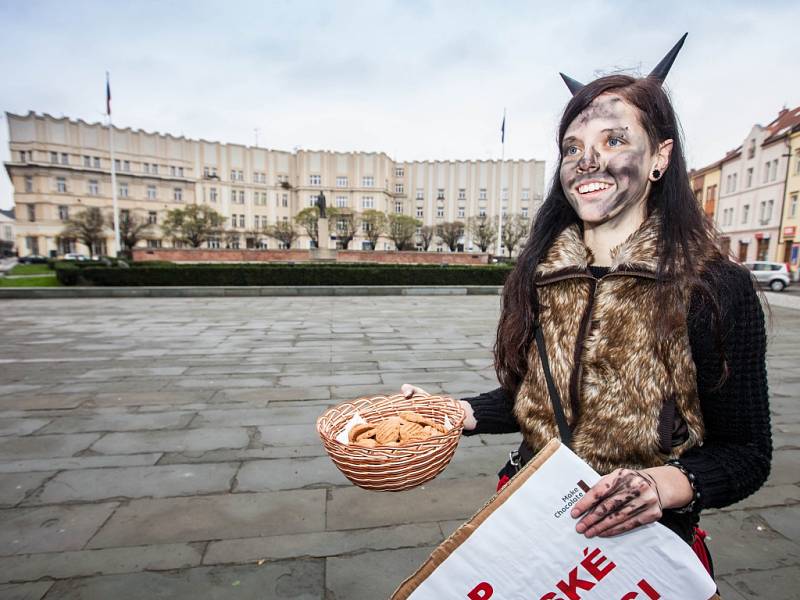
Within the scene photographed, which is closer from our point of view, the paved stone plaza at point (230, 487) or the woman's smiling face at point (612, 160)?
the woman's smiling face at point (612, 160)

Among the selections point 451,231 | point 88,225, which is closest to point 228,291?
point 88,225

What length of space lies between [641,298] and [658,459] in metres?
0.40

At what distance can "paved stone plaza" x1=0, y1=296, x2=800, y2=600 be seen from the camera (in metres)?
2.09

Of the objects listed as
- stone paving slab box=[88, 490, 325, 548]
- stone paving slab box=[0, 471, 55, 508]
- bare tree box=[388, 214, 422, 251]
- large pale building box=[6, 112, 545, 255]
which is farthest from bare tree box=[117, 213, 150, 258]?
stone paving slab box=[88, 490, 325, 548]

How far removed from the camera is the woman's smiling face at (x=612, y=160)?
1.20 m

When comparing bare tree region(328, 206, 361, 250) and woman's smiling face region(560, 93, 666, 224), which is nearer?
woman's smiling face region(560, 93, 666, 224)

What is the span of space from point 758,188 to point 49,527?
4007 centimetres

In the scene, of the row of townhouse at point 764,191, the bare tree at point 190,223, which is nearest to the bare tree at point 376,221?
the bare tree at point 190,223

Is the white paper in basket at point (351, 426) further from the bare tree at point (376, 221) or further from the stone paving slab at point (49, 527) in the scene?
the bare tree at point (376, 221)

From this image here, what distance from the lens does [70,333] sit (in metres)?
8.27

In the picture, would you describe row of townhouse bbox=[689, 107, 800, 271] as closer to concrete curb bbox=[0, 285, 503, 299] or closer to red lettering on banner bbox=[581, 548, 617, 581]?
concrete curb bbox=[0, 285, 503, 299]

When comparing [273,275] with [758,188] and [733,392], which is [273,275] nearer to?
[733,392]

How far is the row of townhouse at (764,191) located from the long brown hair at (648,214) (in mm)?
31617

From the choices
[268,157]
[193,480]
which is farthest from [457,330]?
[268,157]
